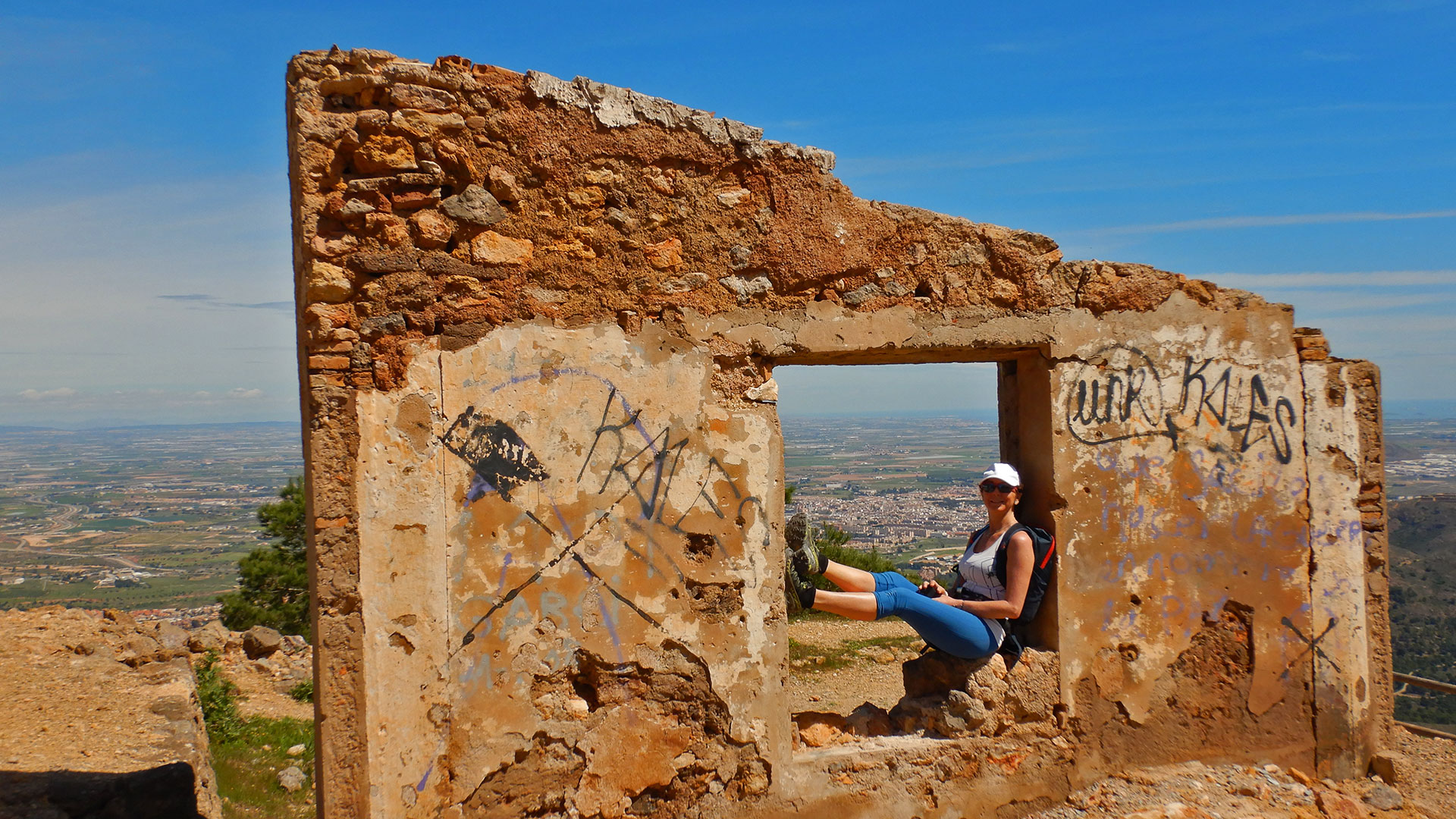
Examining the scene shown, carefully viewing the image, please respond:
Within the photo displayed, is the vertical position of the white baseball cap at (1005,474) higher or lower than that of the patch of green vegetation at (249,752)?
higher

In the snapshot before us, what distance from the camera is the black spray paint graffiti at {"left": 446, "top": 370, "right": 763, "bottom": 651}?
112 inches

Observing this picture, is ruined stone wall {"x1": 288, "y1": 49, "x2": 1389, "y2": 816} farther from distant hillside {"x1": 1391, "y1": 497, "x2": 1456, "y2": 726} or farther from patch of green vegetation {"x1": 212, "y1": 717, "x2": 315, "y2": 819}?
distant hillside {"x1": 1391, "y1": 497, "x2": 1456, "y2": 726}

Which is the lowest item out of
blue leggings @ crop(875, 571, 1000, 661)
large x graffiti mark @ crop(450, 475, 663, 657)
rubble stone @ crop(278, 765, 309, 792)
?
rubble stone @ crop(278, 765, 309, 792)

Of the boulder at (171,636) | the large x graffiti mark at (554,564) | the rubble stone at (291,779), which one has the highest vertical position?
the large x graffiti mark at (554,564)

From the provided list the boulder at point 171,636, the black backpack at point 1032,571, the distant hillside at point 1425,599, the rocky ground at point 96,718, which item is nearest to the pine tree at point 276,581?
the boulder at point 171,636

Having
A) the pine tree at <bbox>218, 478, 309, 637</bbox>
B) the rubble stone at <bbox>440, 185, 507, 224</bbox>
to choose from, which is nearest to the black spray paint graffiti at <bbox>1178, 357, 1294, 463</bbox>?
the rubble stone at <bbox>440, 185, 507, 224</bbox>

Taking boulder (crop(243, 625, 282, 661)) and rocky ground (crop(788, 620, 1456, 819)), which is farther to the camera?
boulder (crop(243, 625, 282, 661))

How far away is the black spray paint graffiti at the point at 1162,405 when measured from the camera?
141 inches

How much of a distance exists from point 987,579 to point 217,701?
6052 millimetres

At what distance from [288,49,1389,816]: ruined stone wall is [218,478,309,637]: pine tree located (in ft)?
30.5

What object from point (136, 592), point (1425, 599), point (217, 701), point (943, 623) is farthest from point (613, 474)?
point (136, 592)

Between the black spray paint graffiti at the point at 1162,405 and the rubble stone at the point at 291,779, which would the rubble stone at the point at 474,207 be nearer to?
the black spray paint graffiti at the point at 1162,405

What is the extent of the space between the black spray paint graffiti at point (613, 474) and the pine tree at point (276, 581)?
9.38 m

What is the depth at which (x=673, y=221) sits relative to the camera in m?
3.15
